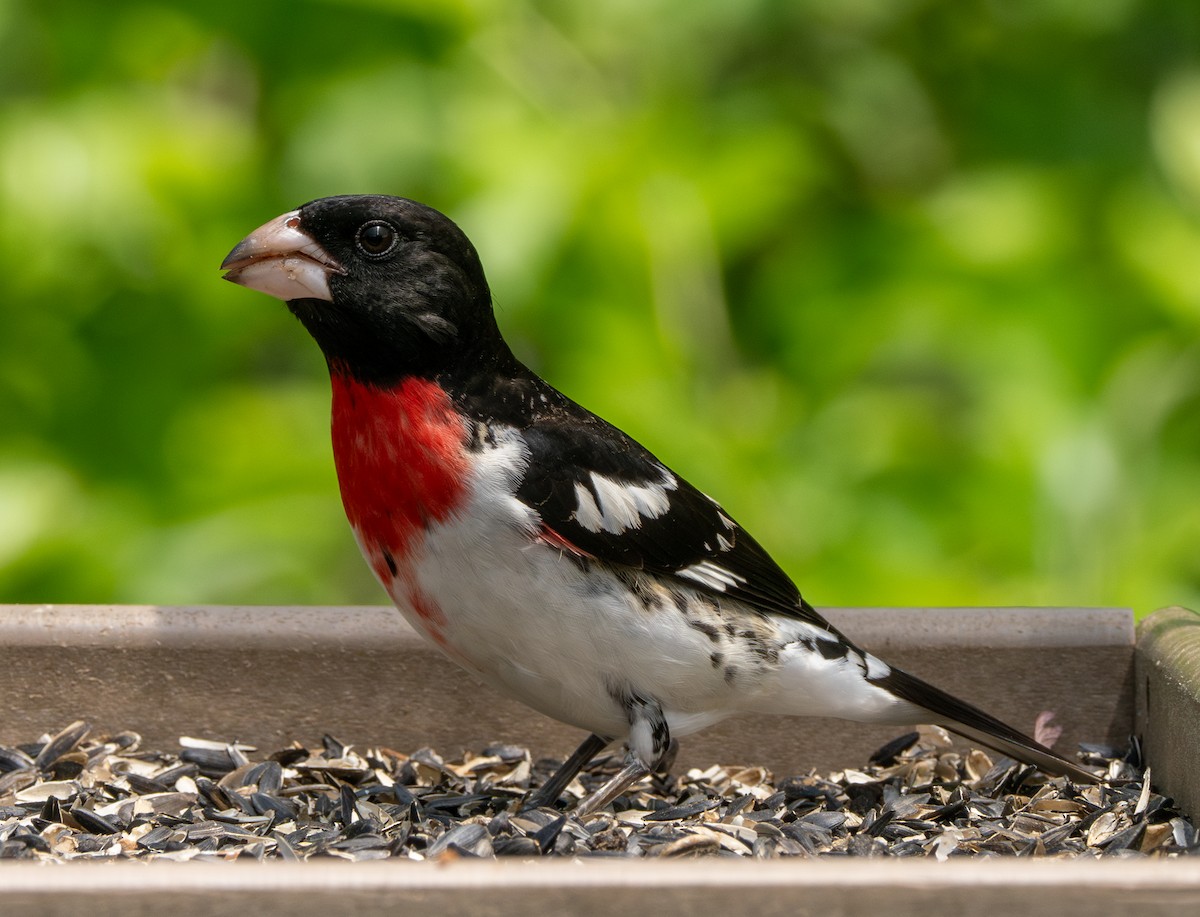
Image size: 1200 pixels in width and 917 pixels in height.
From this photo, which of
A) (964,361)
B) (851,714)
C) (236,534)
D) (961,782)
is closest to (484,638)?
(851,714)

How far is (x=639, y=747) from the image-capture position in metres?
2.82

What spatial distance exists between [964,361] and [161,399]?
2.36m

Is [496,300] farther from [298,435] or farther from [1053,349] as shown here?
[1053,349]

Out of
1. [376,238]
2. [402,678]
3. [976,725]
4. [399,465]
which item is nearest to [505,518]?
[399,465]

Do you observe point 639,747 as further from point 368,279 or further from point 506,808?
point 368,279

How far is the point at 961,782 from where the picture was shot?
10.3 ft

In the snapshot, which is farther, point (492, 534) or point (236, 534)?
point (236, 534)

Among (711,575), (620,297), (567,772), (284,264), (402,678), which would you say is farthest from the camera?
(620,297)

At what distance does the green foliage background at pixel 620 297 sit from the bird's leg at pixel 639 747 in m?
1.37

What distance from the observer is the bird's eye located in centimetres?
278

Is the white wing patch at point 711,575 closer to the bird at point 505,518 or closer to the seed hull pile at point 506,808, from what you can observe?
the bird at point 505,518

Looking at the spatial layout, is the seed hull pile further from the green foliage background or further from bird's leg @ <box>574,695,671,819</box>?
the green foliage background

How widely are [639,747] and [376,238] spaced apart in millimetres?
1027

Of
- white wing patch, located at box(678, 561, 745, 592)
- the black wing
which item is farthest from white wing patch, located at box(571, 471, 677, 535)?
white wing patch, located at box(678, 561, 745, 592)
